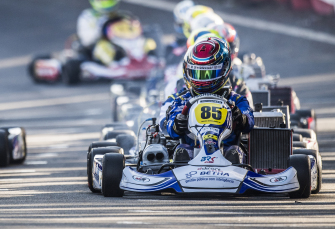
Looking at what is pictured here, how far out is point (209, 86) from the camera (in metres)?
6.31

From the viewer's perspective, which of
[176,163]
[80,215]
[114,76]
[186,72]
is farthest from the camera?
[114,76]

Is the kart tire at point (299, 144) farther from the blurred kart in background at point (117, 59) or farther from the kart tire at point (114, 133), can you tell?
the blurred kart in background at point (117, 59)

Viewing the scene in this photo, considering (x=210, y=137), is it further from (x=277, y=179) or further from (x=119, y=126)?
(x=119, y=126)

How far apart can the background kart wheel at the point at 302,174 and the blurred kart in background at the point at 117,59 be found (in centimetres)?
1025

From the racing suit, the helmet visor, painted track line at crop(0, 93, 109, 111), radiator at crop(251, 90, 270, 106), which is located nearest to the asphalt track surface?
painted track line at crop(0, 93, 109, 111)

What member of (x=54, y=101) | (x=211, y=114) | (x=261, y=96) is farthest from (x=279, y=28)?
(x=211, y=114)

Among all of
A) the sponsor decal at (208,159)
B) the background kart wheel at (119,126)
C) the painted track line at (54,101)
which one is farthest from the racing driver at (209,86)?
the painted track line at (54,101)

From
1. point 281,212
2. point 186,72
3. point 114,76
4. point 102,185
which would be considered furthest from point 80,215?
point 114,76

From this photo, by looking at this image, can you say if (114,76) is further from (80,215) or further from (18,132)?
(80,215)

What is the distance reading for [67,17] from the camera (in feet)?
83.0

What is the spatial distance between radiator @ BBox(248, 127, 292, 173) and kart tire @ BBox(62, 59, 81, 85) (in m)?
10.2

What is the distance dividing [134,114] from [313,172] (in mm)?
4143

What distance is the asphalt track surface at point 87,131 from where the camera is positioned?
5.00m

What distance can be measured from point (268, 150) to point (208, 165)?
96 cm
